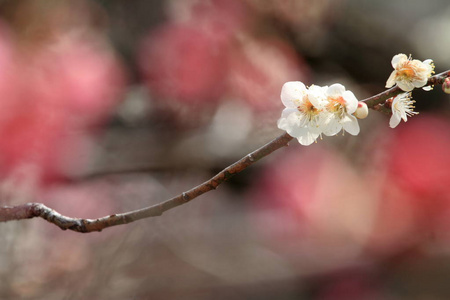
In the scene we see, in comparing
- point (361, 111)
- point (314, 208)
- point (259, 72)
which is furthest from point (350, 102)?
point (259, 72)

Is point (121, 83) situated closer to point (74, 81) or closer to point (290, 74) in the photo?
point (74, 81)

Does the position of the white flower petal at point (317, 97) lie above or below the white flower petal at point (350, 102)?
above

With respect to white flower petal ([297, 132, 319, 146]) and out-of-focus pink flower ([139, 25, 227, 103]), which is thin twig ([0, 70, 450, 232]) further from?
out-of-focus pink flower ([139, 25, 227, 103])

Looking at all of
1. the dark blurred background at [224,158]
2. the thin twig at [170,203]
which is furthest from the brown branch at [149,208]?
the dark blurred background at [224,158]

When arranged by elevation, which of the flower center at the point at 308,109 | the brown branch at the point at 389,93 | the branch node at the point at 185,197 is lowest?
the branch node at the point at 185,197

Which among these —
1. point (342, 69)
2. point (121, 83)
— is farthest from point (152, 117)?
point (342, 69)

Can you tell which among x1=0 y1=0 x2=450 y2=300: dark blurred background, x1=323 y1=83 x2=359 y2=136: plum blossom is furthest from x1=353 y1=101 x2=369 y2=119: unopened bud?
x1=0 y1=0 x2=450 y2=300: dark blurred background

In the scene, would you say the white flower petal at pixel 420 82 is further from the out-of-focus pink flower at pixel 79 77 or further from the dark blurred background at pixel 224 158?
the out-of-focus pink flower at pixel 79 77

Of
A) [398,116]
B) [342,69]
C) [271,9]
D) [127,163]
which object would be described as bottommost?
[398,116]
